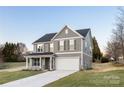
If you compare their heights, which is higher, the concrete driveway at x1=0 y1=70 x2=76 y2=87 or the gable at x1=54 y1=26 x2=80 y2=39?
the gable at x1=54 y1=26 x2=80 y2=39

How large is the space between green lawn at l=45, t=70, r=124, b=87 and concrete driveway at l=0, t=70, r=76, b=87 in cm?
39

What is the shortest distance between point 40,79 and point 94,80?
238cm

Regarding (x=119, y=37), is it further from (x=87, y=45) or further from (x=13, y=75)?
(x=13, y=75)

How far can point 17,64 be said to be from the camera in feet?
47.4

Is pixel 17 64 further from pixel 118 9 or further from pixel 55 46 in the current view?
pixel 118 9

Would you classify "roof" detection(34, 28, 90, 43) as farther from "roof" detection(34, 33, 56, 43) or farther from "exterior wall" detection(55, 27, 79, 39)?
"exterior wall" detection(55, 27, 79, 39)

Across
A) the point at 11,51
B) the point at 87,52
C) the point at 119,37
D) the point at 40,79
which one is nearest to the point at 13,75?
the point at 11,51

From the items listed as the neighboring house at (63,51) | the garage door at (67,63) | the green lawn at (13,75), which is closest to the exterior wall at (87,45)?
the neighboring house at (63,51)

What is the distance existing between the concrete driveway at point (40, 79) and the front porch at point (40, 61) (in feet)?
1.31

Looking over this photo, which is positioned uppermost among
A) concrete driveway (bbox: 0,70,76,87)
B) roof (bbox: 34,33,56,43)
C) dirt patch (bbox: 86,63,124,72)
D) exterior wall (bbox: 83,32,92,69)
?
roof (bbox: 34,33,56,43)

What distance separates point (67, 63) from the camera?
47.4ft

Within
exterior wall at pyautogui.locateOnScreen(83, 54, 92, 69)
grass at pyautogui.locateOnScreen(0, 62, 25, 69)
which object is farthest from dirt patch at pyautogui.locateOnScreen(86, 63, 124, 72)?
grass at pyautogui.locateOnScreen(0, 62, 25, 69)

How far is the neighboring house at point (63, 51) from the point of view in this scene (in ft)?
46.3

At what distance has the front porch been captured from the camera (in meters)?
14.7
